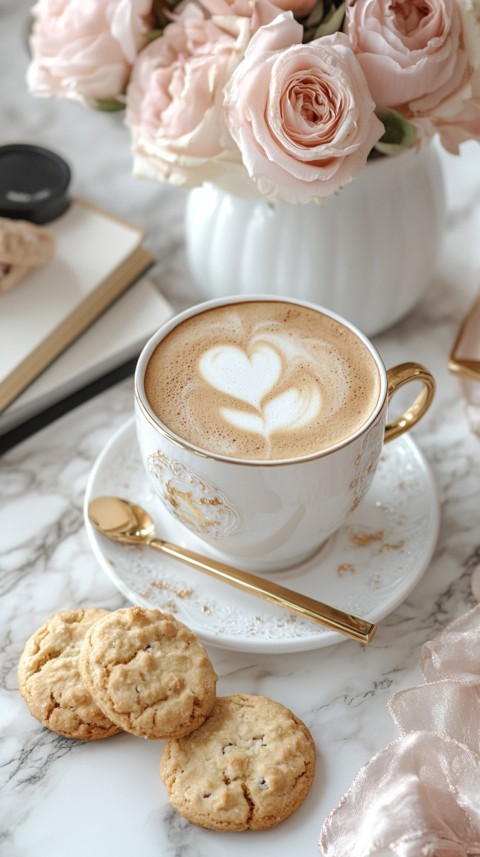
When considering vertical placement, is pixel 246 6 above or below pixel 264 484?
above

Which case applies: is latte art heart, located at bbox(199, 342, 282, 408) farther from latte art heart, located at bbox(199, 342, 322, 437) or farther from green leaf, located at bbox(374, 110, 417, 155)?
green leaf, located at bbox(374, 110, 417, 155)

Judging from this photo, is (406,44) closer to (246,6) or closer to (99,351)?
(246,6)

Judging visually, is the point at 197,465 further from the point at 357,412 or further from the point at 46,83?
the point at 46,83

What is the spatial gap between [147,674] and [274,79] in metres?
0.53

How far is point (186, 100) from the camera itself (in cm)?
96

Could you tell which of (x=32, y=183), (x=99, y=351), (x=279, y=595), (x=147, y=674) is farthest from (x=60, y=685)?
(x=32, y=183)

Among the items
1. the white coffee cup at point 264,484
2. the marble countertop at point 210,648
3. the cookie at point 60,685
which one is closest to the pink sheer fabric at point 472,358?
the marble countertop at point 210,648

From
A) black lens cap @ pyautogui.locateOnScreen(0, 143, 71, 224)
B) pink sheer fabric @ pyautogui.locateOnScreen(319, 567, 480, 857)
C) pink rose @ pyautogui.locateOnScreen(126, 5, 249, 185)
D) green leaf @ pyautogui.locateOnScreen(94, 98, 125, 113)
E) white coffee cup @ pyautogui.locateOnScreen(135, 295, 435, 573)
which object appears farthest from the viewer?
black lens cap @ pyautogui.locateOnScreen(0, 143, 71, 224)

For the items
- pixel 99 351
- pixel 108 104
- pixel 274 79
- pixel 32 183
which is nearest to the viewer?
pixel 274 79

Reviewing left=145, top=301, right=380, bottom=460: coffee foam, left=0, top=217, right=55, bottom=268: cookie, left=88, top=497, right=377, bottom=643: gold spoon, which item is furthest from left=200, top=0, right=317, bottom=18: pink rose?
left=88, top=497, right=377, bottom=643: gold spoon

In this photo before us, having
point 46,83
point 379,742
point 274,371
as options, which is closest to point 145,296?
point 46,83

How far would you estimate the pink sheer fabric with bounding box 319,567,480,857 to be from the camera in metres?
0.73

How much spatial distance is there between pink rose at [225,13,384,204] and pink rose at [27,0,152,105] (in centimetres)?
17

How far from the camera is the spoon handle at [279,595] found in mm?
881
